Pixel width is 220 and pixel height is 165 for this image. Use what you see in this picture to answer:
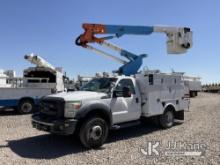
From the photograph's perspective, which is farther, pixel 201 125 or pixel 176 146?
pixel 201 125

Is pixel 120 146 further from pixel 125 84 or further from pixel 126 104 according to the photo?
pixel 125 84

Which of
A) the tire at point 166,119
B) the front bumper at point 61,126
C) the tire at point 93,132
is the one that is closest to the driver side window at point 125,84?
the tire at point 93,132

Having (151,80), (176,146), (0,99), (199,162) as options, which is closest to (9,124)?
(0,99)

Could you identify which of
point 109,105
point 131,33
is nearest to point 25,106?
point 131,33

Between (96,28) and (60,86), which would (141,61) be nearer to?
(96,28)

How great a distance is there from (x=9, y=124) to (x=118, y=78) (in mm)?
5833

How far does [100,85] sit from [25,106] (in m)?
8.20

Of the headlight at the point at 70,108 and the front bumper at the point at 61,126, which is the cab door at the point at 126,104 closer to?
the headlight at the point at 70,108

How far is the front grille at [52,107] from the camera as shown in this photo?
7789 mm

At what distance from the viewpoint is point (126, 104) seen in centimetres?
927

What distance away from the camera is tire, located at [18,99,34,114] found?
16.0 metres

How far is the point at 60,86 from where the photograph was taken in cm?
1941

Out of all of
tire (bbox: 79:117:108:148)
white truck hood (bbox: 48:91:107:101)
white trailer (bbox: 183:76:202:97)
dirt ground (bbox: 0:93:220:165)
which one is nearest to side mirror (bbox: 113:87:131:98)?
white truck hood (bbox: 48:91:107:101)

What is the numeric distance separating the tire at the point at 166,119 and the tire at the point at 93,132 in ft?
11.2
